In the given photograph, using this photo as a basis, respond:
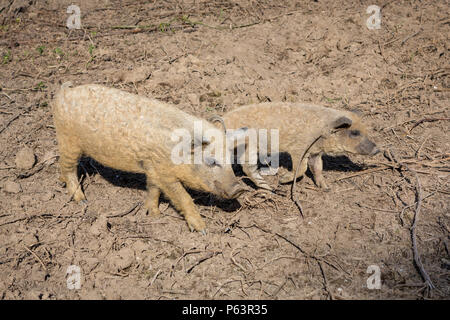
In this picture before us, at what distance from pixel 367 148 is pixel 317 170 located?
2.55ft

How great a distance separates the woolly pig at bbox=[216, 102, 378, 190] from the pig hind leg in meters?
2.16

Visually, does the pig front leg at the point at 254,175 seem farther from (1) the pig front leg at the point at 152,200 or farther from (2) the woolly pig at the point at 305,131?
(1) the pig front leg at the point at 152,200

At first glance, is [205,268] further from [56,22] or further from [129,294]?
[56,22]

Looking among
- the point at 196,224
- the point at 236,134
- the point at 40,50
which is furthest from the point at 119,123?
the point at 40,50

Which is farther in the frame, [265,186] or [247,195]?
[265,186]

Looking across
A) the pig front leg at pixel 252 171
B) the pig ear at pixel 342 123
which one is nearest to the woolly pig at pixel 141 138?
the pig front leg at pixel 252 171

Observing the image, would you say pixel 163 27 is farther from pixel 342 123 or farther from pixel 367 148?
pixel 367 148

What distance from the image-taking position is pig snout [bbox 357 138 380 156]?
239 inches

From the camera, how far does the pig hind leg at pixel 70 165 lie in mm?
5613

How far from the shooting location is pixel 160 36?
30.2 feet

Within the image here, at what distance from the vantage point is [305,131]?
244 inches

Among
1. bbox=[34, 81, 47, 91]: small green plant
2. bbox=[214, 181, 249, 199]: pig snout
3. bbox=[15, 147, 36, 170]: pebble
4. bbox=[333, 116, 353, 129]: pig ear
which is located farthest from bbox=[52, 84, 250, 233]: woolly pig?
bbox=[34, 81, 47, 91]: small green plant

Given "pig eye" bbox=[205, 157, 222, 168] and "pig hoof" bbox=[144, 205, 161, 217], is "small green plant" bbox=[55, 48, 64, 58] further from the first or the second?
"pig eye" bbox=[205, 157, 222, 168]

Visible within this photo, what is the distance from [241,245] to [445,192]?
2960 mm
